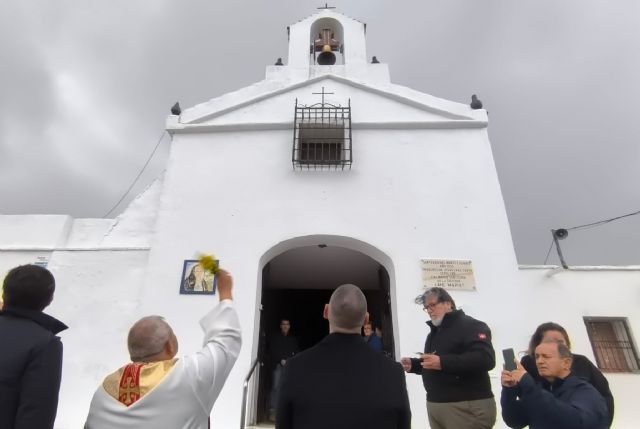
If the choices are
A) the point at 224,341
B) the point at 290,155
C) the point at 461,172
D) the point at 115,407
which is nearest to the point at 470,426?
the point at 224,341

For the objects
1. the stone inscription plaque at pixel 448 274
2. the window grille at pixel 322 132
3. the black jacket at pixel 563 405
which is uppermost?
the window grille at pixel 322 132

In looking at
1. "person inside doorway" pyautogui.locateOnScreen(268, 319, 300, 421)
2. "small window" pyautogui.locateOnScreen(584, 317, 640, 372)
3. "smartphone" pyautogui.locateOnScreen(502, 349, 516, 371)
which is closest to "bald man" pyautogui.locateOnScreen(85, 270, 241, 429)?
"smartphone" pyautogui.locateOnScreen(502, 349, 516, 371)

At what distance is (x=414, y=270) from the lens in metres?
5.05

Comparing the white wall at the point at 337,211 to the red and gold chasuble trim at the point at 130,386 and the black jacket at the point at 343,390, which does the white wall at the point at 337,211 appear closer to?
the red and gold chasuble trim at the point at 130,386

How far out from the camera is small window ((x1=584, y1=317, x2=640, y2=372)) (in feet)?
16.7

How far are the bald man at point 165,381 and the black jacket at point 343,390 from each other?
31 centimetres

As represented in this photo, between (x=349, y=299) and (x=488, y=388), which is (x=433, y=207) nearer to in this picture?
(x=488, y=388)

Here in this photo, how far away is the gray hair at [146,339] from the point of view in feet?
5.81

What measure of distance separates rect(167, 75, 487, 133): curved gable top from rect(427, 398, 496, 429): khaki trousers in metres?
4.41

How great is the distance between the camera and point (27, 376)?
1.67 metres

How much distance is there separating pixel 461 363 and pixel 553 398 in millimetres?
805

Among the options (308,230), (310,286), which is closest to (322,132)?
(308,230)

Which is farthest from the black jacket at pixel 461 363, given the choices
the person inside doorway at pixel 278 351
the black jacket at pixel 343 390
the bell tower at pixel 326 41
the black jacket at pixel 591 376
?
the bell tower at pixel 326 41

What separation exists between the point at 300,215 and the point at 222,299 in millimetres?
3557
